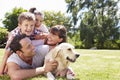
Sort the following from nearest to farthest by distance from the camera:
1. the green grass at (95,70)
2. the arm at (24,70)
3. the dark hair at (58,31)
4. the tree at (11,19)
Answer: the arm at (24,70) → the dark hair at (58,31) → the green grass at (95,70) → the tree at (11,19)

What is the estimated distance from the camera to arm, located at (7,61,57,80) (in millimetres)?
6297

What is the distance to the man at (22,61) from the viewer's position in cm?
636

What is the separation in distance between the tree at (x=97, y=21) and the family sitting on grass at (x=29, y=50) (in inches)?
1950

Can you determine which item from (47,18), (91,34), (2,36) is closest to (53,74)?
(2,36)

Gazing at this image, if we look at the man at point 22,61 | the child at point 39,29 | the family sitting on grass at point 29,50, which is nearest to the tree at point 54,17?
the child at point 39,29

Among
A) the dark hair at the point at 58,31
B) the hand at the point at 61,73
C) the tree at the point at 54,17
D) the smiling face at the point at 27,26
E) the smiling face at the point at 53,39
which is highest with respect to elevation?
the smiling face at the point at 27,26

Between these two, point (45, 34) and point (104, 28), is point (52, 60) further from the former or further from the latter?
point (104, 28)

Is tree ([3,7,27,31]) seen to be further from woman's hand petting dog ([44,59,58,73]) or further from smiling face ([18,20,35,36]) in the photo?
woman's hand petting dog ([44,59,58,73])

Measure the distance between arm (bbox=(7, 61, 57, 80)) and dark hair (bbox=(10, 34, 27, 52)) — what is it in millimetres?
292

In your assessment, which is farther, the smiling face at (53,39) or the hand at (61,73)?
the smiling face at (53,39)

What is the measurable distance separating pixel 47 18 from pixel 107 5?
20.0 metres

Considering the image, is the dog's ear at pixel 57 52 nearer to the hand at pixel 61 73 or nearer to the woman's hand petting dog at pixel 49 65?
the woman's hand petting dog at pixel 49 65

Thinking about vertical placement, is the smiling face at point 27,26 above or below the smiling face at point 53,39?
above

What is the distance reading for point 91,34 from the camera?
57.1m
